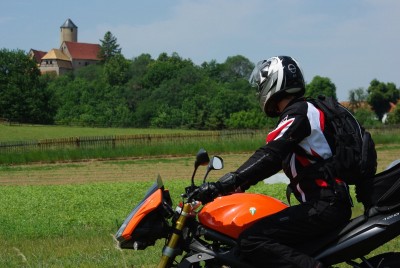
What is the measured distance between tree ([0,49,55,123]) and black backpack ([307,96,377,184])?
107907mm

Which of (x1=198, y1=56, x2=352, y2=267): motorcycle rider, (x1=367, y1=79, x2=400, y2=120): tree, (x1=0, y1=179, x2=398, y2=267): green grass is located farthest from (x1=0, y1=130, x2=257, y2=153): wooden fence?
(x1=367, y1=79, x2=400, y2=120): tree

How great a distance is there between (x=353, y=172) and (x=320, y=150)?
252 mm

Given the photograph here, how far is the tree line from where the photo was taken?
108m

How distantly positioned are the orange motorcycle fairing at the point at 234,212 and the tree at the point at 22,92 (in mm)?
107627

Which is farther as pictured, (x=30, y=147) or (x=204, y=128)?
(x=204, y=128)

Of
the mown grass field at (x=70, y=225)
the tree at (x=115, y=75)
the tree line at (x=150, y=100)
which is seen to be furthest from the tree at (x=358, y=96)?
the mown grass field at (x=70, y=225)

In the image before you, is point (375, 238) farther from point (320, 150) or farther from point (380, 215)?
point (320, 150)

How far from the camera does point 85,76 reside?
176250mm

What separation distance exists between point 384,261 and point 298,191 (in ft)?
2.33

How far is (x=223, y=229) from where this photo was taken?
4211mm

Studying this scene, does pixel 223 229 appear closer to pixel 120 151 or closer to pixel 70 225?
pixel 70 225

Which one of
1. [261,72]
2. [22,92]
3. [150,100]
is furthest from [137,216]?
[150,100]

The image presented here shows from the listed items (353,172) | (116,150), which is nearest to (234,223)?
(353,172)

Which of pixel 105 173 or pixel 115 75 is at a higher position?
pixel 115 75
